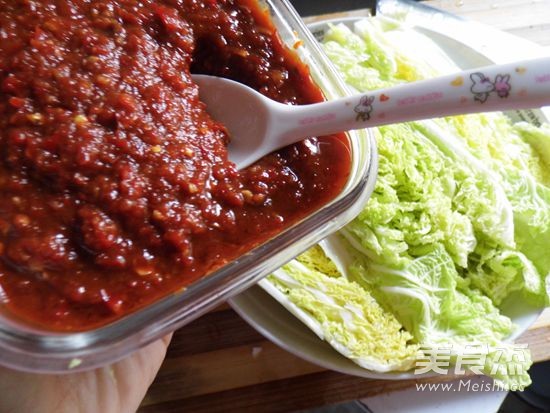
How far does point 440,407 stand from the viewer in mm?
1701

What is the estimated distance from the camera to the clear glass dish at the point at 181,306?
95 centimetres

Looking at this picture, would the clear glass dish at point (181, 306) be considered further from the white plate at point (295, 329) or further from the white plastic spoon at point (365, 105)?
the white plate at point (295, 329)

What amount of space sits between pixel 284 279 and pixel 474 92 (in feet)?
2.49

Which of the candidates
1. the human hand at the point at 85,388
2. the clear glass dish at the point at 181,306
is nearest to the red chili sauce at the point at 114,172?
the clear glass dish at the point at 181,306

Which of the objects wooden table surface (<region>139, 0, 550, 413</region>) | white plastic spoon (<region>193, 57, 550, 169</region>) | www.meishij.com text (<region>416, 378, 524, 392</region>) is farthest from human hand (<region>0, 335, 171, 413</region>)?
www.meishij.com text (<region>416, 378, 524, 392</region>)

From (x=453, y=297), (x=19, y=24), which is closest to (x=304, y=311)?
(x=453, y=297)

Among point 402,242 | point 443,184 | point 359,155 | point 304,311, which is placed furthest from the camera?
point 443,184

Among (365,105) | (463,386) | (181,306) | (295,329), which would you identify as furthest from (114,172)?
(463,386)

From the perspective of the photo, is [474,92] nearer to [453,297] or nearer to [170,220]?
[170,220]

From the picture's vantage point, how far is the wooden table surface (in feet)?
5.21

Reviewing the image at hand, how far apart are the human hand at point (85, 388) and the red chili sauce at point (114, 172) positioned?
0.93ft

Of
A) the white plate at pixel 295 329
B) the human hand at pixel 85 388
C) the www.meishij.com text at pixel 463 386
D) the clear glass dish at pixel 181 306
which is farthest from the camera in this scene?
the www.meishij.com text at pixel 463 386

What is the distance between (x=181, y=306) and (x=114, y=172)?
0.92 ft

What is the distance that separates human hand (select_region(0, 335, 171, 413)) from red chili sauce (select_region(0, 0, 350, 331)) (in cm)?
28
